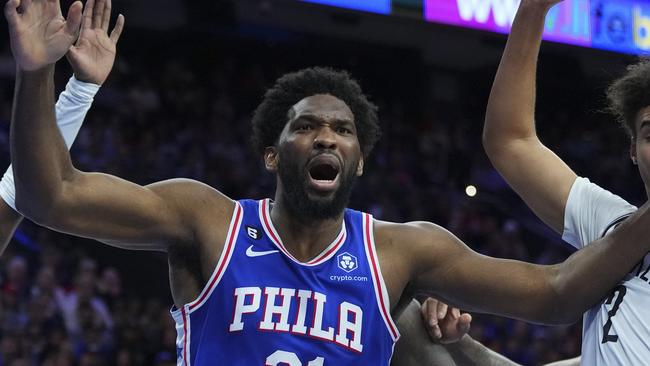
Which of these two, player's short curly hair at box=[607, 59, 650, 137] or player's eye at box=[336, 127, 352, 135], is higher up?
player's short curly hair at box=[607, 59, 650, 137]

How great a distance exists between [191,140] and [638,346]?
8.56 m

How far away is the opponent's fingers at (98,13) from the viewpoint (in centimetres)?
286

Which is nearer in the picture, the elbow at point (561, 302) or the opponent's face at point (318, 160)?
the elbow at point (561, 302)

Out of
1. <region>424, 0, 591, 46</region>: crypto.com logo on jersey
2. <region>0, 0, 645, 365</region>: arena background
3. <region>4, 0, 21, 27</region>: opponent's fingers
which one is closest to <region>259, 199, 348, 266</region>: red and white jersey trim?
<region>4, 0, 21, 27</region>: opponent's fingers

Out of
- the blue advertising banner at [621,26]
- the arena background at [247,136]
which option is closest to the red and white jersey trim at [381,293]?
the arena background at [247,136]

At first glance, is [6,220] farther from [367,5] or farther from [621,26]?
[621,26]

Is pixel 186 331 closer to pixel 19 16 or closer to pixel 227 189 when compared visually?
pixel 19 16

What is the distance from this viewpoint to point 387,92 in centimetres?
1472

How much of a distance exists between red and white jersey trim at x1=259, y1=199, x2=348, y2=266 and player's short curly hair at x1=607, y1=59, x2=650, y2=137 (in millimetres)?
943

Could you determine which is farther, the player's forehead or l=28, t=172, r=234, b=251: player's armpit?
the player's forehead

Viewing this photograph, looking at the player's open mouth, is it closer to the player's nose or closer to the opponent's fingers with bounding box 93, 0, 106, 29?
the player's nose

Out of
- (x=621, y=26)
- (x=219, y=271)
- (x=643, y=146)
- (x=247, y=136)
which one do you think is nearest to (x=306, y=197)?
(x=219, y=271)

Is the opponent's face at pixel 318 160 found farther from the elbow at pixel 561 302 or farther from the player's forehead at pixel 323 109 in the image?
the elbow at pixel 561 302

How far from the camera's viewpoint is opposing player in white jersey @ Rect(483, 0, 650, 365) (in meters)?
2.73
